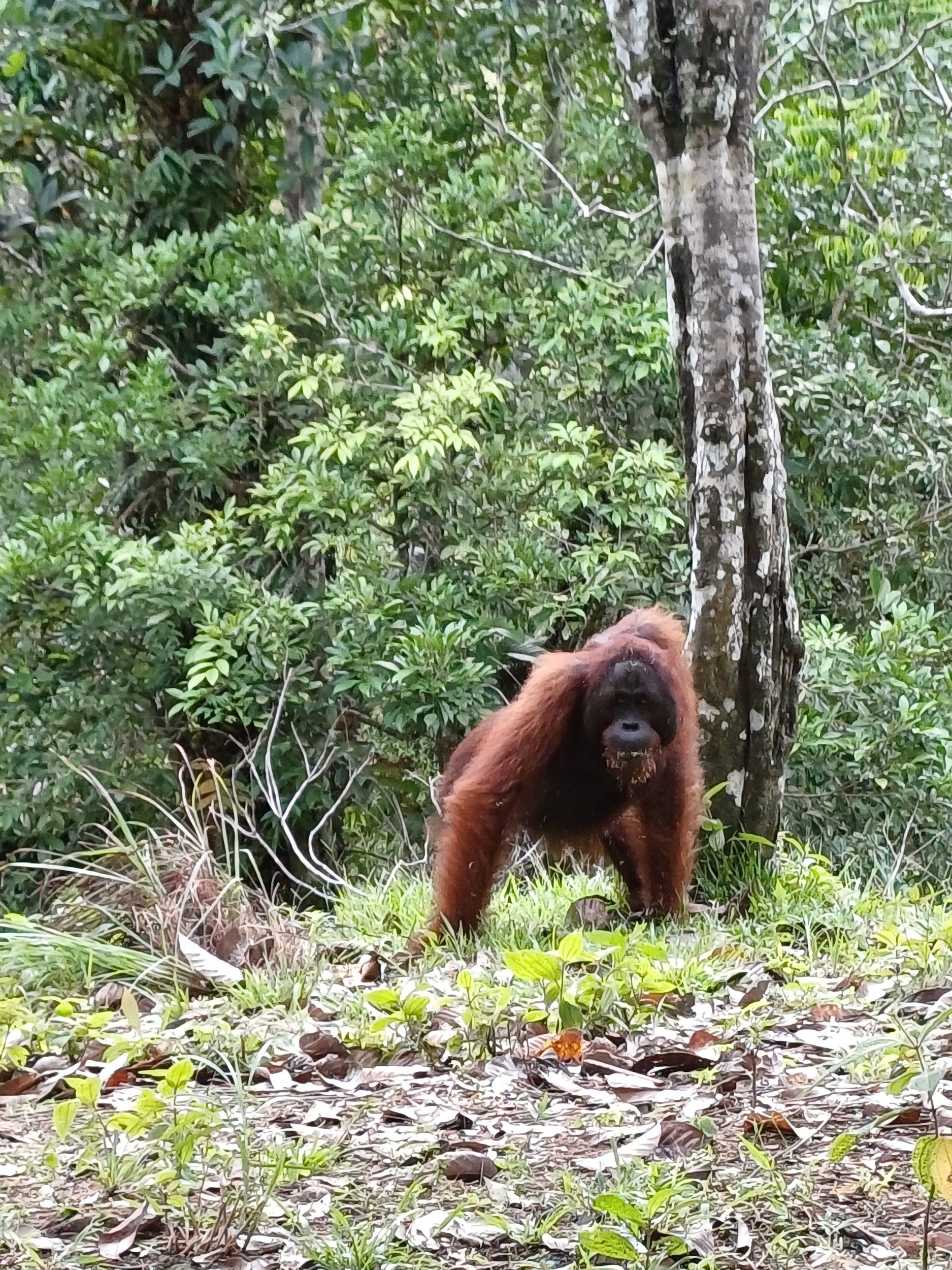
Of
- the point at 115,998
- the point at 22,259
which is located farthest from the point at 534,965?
the point at 22,259

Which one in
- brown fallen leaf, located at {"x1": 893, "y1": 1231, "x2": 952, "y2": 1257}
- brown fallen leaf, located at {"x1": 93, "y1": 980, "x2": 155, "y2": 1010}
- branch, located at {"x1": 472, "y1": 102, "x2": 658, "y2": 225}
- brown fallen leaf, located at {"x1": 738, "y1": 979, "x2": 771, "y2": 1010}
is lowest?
brown fallen leaf, located at {"x1": 93, "y1": 980, "x2": 155, "y2": 1010}

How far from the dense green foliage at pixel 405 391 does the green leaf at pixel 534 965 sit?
3.29 m

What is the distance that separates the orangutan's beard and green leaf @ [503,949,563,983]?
1.62 metres

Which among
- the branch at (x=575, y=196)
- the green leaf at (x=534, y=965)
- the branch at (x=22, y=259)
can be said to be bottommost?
the green leaf at (x=534, y=965)

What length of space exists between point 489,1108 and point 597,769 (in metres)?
2.30

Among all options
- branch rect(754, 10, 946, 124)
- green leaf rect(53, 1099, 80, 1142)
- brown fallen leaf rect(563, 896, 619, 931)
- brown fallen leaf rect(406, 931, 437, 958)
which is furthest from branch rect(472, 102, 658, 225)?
green leaf rect(53, 1099, 80, 1142)

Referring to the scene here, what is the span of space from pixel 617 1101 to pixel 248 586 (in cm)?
434

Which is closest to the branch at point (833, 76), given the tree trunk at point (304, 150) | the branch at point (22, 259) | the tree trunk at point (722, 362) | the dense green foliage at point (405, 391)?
the dense green foliage at point (405, 391)

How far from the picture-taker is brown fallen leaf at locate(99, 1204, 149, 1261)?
1.87m

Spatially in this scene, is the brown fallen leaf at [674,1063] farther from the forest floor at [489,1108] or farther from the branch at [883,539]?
the branch at [883,539]

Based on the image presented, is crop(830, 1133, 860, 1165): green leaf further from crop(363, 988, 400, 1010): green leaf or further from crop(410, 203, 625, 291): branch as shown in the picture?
crop(410, 203, 625, 291): branch

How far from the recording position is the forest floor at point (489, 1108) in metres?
1.87

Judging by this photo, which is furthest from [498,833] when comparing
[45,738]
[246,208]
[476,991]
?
[246,208]

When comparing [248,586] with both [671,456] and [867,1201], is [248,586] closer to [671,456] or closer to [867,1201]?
[671,456]
